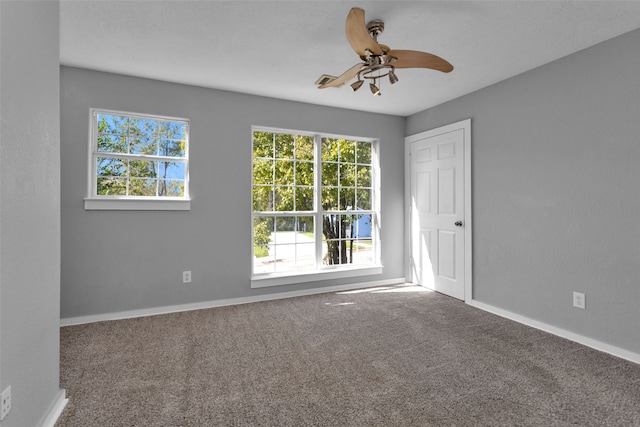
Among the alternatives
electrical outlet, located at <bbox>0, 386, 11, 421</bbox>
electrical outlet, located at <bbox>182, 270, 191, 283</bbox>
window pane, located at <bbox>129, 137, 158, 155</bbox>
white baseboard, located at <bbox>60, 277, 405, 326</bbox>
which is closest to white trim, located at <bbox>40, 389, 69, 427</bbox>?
electrical outlet, located at <bbox>0, 386, 11, 421</bbox>

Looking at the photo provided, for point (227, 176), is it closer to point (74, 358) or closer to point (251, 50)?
point (251, 50)

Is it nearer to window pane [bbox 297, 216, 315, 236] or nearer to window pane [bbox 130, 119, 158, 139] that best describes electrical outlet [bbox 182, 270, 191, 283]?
window pane [bbox 297, 216, 315, 236]

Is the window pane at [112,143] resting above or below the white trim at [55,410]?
above

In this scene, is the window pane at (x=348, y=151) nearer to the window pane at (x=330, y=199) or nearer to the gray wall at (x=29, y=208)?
the window pane at (x=330, y=199)

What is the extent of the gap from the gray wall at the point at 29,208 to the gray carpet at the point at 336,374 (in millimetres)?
392

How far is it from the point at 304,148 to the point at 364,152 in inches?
37.2

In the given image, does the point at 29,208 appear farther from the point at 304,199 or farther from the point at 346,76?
the point at 304,199

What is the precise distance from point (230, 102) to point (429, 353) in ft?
10.5

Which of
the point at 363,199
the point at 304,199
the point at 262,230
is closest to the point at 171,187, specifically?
the point at 262,230

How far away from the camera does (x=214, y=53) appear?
281cm

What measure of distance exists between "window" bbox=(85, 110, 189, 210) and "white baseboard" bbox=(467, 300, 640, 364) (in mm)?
3454

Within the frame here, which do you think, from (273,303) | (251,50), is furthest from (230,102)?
(273,303)

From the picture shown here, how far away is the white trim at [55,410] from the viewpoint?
1658 millimetres

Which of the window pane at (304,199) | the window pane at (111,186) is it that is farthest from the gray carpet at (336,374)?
the window pane at (304,199)
